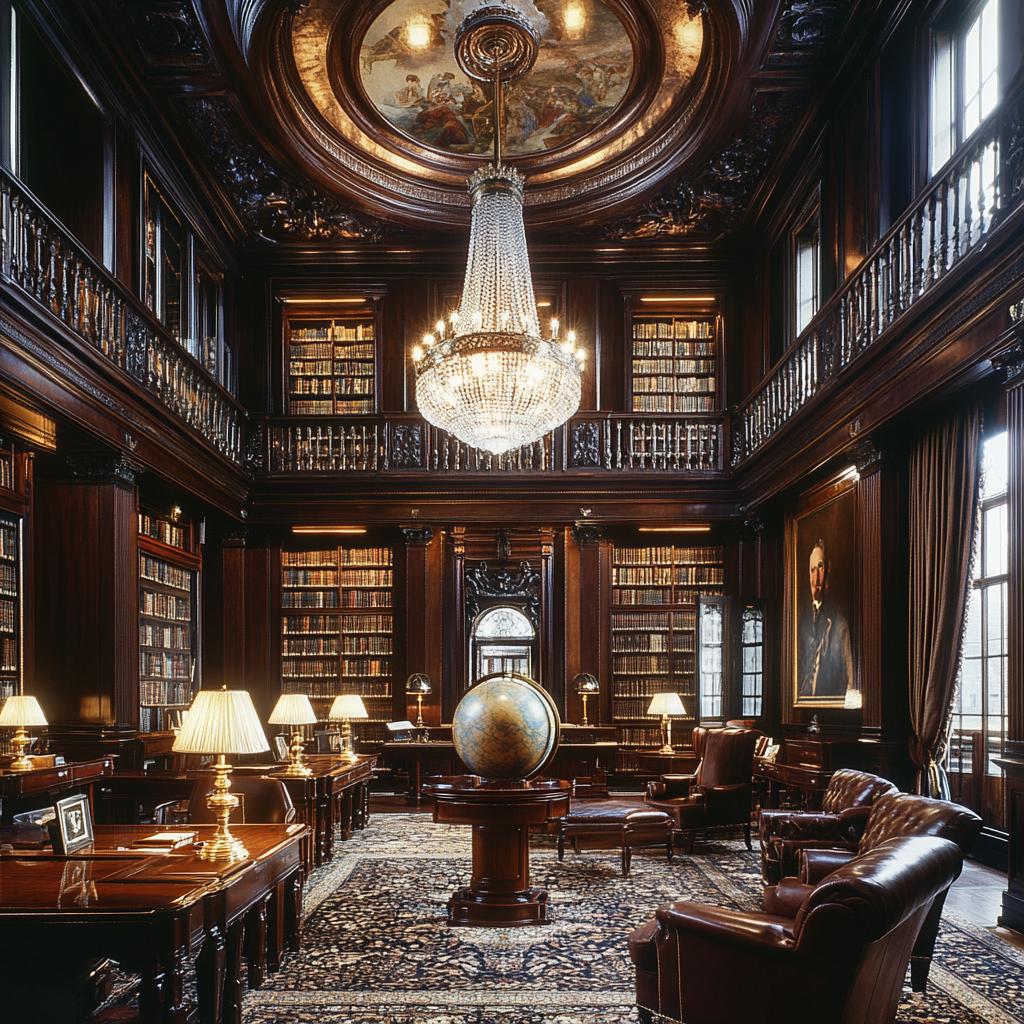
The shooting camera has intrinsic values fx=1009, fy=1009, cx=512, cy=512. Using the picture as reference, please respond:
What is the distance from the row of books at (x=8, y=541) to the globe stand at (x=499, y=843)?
4612mm

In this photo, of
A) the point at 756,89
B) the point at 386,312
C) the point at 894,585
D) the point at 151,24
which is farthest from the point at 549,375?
the point at 386,312

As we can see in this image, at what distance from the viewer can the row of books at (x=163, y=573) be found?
1048 centimetres

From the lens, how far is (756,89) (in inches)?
379

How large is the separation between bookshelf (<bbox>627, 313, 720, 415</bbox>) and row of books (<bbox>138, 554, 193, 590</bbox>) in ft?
19.1

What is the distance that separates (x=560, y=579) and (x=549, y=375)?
4.91 metres

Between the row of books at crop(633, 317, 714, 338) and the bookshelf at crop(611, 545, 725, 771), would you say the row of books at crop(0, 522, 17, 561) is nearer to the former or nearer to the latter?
the bookshelf at crop(611, 545, 725, 771)

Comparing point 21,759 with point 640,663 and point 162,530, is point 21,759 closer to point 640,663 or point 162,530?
point 162,530

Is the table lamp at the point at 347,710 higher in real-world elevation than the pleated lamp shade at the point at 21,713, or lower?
lower

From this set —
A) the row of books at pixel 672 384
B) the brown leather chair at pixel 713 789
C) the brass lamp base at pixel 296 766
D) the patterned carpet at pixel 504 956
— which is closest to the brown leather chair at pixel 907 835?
the patterned carpet at pixel 504 956

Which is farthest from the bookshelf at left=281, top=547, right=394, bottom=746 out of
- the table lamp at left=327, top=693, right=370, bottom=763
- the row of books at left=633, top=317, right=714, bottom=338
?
the row of books at left=633, top=317, right=714, bottom=338

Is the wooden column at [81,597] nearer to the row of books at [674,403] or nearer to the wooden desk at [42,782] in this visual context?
the wooden desk at [42,782]

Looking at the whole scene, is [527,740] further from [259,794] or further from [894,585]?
[894,585]

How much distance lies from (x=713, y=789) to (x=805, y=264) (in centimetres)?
587

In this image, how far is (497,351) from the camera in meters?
7.89
